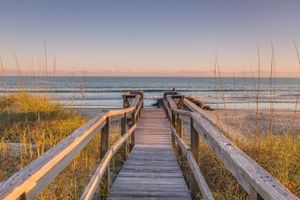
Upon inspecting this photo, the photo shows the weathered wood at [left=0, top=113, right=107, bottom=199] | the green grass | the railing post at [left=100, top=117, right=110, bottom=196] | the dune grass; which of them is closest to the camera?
the weathered wood at [left=0, top=113, right=107, bottom=199]

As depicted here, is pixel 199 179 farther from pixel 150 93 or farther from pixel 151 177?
pixel 150 93

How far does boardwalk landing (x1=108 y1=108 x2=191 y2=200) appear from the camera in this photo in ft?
11.3

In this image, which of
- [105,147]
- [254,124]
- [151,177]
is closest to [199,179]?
[105,147]

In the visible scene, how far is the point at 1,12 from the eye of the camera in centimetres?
1981

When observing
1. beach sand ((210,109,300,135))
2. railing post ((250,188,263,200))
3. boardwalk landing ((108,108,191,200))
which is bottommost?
beach sand ((210,109,300,135))

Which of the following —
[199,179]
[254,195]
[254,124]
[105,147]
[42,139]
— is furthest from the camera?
[254,124]

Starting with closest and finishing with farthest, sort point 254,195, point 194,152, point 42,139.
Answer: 1. point 254,195
2. point 194,152
3. point 42,139

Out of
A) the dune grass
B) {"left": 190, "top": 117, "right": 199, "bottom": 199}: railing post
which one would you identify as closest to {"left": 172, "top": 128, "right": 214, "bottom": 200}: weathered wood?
{"left": 190, "top": 117, "right": 199, "bottom": 199}: railing post

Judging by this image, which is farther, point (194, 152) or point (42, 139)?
point (42, 139)

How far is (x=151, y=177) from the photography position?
4.12 metres

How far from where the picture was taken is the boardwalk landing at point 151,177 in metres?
3.45

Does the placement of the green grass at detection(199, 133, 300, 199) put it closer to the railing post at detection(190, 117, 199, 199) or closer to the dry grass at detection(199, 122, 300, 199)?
the dry grass at detection(199, 122, 300, 199)

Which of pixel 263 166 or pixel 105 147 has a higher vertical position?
pixel 105 147

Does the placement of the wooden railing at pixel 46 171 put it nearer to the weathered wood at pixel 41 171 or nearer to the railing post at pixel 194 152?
the weathered wood at pixel 41 171
